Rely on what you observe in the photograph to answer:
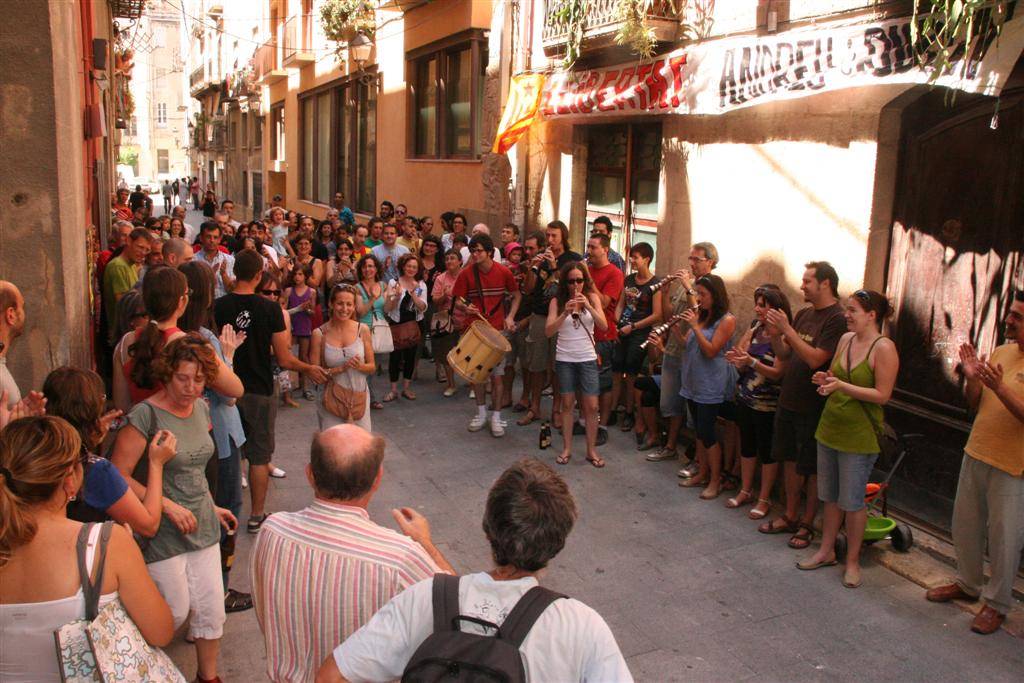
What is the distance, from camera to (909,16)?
6.01 metres

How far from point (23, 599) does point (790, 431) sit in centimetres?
493

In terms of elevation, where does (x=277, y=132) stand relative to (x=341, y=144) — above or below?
above

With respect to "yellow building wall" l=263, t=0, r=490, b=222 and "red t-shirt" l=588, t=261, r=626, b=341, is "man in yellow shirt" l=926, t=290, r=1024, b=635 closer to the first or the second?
"red t-shirt" l=588, t=261, r=626, b=341

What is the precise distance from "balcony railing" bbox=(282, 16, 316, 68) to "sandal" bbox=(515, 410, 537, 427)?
16.8 meters

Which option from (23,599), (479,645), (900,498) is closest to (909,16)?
(900,498)

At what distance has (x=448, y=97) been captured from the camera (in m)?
A: 15.6

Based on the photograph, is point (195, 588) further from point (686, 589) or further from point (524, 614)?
point (686, 589)

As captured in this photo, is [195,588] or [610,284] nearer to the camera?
[195,588]

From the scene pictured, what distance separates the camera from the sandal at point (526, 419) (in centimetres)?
895

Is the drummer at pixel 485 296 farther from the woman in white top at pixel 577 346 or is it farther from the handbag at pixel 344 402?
the handbag at pixel 344 402

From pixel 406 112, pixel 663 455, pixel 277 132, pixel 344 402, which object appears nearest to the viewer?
pixel 344 402

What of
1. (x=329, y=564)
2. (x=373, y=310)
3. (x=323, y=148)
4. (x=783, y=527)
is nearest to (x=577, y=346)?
(x=783, y=527)

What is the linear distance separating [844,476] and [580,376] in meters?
2.77

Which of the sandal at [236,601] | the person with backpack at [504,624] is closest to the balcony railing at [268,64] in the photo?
the sandal at [236,601]
